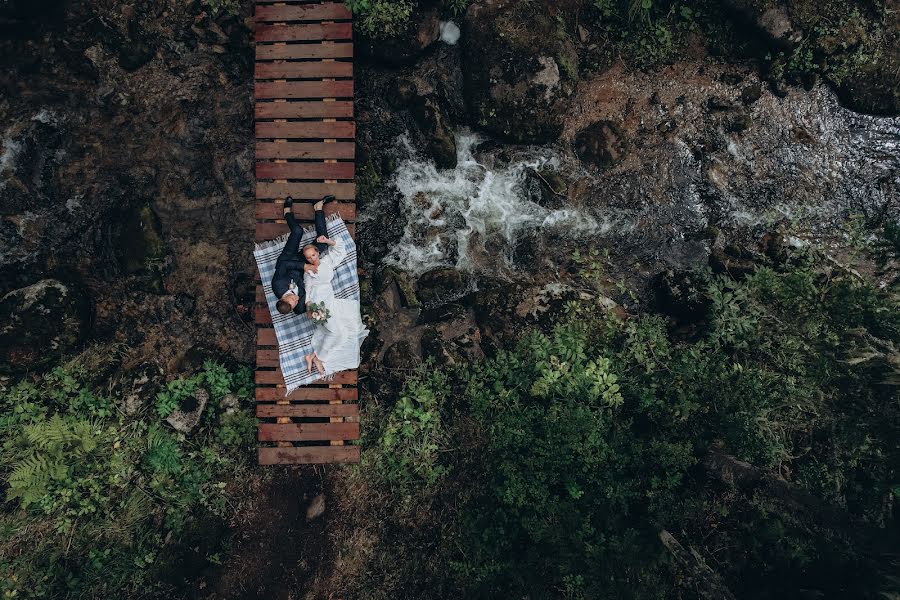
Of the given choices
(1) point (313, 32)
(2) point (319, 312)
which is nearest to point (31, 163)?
(1) point (313, 32)

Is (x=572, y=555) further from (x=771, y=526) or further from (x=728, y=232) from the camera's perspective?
(x=728, y=232)

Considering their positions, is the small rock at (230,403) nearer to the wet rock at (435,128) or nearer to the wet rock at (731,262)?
the wet rock at (435,128)

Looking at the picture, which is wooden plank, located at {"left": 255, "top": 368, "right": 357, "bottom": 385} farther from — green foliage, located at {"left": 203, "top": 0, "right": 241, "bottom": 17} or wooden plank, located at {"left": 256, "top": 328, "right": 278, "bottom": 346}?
green foliage, located at {"left": 203, "top": 0, "right": 241, "bottom": 17}

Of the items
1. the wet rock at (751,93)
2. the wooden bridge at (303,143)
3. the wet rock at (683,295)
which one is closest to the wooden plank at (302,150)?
the wooden bridge at (303,143)

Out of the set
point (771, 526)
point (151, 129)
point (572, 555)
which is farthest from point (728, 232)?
point (151, 129)

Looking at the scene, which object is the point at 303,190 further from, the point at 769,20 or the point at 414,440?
the point at 769,20
